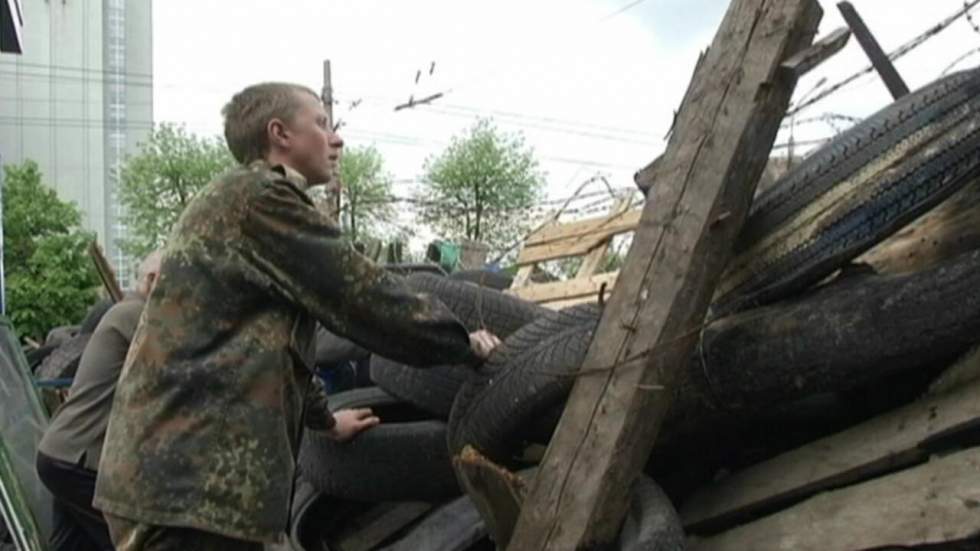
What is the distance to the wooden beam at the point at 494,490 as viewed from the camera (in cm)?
197

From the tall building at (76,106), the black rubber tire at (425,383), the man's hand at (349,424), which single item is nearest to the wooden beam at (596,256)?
the black rubber tire at (425,383)

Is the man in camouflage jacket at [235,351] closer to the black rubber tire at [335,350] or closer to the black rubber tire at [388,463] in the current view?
the black rubber tire at [388,463]

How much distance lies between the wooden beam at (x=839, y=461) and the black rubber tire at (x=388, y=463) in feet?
2.72

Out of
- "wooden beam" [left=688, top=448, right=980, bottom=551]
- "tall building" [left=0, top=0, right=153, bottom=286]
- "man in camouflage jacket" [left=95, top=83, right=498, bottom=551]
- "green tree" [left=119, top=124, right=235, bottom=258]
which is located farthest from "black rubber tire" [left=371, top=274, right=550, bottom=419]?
"tall building" [left=0, top=0, right=153, bottom=286]

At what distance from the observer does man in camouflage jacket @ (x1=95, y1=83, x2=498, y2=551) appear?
1950 mm

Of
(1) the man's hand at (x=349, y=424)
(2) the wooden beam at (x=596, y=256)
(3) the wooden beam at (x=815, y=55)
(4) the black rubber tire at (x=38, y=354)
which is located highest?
(4) the black rubber tire at (x=38, y=354)

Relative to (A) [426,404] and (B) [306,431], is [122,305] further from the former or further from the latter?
(A) [426,404]

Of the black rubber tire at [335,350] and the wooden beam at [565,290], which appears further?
the wooden beam at [565,290]

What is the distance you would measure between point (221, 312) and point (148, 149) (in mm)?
42634

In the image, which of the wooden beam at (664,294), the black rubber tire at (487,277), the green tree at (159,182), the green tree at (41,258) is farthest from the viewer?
the green tree at (159,182)

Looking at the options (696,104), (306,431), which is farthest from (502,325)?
(696,104)

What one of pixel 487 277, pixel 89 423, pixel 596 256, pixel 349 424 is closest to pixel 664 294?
pixel 349 424

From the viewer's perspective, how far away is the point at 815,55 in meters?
1.91

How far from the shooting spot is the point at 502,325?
2.96 m
